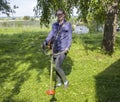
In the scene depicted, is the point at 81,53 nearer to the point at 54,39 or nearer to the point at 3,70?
the point at 3,70

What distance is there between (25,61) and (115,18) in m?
4.94

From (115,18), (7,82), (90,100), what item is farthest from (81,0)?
(90,100)

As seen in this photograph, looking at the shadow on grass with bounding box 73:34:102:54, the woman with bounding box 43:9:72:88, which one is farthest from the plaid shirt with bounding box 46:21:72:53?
the shadow on grass with bounding box 73:34:102:54

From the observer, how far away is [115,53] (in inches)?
656

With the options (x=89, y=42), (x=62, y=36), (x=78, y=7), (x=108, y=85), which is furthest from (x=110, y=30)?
(x=62, y=36)

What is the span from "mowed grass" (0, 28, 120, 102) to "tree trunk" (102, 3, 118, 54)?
383 millimetres

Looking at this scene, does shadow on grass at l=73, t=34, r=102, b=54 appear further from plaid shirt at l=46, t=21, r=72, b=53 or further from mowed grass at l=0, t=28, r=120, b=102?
plaid shirt at l=46, t=21, r=72, b=53

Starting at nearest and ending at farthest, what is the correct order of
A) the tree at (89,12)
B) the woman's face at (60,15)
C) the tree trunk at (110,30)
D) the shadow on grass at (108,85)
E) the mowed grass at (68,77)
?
the woman's face at (60,15)
the shadow on grass at (108,85)
the mowed grass at (68,77)
the tree at (89,12)
the tree trunk at (110,30)

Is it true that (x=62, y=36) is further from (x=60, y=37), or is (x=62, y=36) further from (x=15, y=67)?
(x=15, y=67)

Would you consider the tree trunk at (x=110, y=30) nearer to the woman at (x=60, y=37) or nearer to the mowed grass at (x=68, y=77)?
the mowed grass at (x=68, y=77)

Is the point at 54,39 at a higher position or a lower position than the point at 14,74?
higher

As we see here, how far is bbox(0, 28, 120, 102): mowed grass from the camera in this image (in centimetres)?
959

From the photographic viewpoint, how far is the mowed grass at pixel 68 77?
31.4 feet

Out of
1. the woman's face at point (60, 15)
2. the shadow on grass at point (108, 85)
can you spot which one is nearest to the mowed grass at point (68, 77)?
the shadow on grass at point (108, 85)
